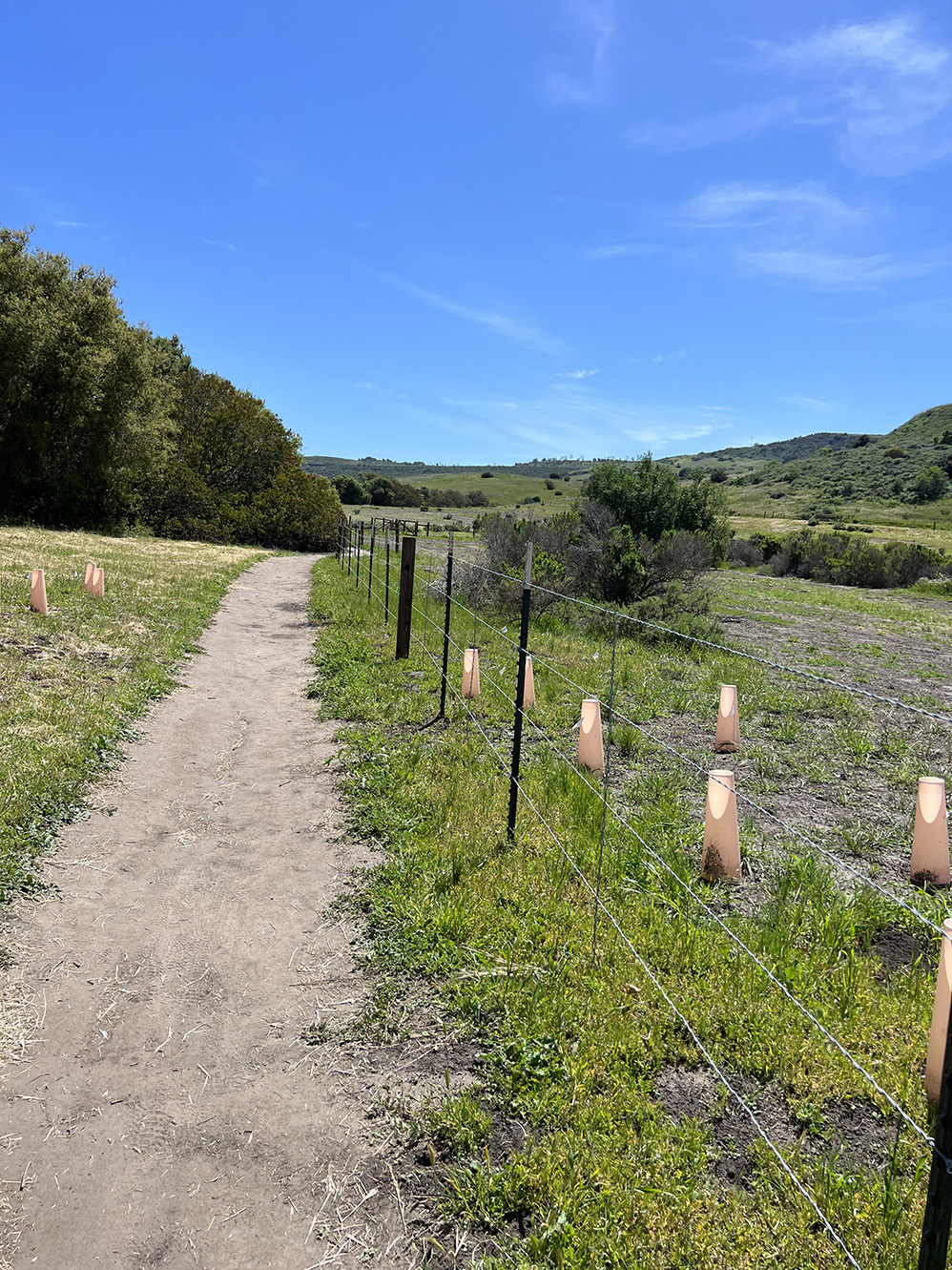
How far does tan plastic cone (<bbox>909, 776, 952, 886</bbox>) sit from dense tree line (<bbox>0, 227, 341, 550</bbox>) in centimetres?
3042

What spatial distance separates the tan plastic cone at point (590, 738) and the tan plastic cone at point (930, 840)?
92.2 inches

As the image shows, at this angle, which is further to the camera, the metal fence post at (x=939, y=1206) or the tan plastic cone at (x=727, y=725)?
the tan plastic cone at (x=727, y=725)

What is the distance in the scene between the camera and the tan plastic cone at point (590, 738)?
21.2 ft

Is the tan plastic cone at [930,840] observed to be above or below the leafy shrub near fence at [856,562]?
below

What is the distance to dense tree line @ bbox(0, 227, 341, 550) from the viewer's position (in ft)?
91.7

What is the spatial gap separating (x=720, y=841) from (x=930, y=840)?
140 centimetres

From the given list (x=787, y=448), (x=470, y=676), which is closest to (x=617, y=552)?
(x=470, y=676)

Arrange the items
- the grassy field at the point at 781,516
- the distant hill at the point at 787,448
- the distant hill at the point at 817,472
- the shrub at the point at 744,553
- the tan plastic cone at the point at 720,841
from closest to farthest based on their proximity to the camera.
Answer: the tan plastic cone at the point at 720,841 < the shrub at the point at 744,553 < the grassy field at the point at 781,516 < the distant hill at the point at 817,472 < the distant hill at the point at 787,448

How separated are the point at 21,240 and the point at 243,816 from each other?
32.7m

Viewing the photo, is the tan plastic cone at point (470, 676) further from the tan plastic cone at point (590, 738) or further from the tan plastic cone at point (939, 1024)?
the tan plastic cone at point (939, 1024)

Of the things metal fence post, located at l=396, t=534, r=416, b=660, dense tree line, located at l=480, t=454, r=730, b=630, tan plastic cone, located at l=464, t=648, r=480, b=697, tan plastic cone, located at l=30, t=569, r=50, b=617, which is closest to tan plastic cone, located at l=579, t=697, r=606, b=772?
tan plastic cone, located at l=464, t=648, r=480, b=697

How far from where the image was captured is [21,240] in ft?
96.7

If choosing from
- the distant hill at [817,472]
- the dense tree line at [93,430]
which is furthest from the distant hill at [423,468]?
the dense tree line at [93,430]

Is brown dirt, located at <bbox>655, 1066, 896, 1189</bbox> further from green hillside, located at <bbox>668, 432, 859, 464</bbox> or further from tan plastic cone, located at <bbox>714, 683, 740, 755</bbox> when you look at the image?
green hillside, located at <bbox>668, 432, 859, 464</bbox>
